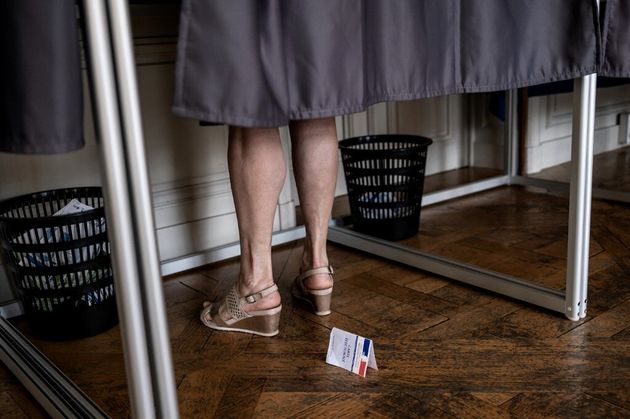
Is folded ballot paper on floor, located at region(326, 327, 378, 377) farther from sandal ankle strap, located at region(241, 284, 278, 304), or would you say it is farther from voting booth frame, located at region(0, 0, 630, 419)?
voting booth frame, located at region(0, 0, 630, 419)

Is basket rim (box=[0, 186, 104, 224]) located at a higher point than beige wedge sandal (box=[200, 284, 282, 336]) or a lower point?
higher

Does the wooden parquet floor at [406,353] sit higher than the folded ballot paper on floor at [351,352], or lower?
lower

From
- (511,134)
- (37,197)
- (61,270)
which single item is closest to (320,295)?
(61,270)

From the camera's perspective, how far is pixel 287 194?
189 centimetres

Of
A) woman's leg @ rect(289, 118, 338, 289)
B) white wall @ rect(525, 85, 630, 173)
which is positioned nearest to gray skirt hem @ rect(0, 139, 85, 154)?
woman's leg @ rect(289, 118, 338, 289)

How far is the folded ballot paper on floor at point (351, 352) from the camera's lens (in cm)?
107

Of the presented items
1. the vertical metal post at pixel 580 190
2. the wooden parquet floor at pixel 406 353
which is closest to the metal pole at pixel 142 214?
the wooden parquet floor at pixel 406 353

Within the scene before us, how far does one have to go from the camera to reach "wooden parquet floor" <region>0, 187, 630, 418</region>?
979mm

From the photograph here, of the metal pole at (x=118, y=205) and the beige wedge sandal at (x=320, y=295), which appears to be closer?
the metal pole at (x=118, y=205)

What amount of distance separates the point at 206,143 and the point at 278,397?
2.94 feet

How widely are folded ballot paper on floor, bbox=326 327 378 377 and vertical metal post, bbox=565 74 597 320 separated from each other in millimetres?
425

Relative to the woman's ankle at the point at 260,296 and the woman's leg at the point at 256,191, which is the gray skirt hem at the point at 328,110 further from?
the woman's ankle at the point at 260,296

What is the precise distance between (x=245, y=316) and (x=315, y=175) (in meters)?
0.31

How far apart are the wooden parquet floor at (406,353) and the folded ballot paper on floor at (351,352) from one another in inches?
0.7
